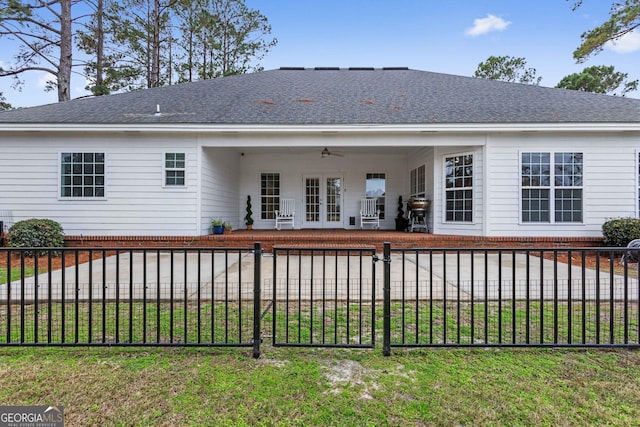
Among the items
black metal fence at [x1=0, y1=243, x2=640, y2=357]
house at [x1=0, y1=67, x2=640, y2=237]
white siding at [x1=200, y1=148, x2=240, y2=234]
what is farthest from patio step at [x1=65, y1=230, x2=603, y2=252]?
black metal fence at [x1=0, y1=243, x2=640, y2=357]

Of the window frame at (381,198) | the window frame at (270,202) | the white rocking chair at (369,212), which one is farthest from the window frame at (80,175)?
the window frame at (381,198)

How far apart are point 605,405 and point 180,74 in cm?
2040

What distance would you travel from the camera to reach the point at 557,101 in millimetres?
9242

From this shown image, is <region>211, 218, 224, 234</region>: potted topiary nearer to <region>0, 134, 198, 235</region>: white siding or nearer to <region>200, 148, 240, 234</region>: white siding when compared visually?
<region>200, 148, 240, 234</region>: white siding

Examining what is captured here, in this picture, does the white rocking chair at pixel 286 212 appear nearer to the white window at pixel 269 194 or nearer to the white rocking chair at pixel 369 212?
the white window at pixel 269 194

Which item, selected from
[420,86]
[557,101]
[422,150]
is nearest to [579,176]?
[557,101]

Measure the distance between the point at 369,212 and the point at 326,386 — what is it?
9.30 m

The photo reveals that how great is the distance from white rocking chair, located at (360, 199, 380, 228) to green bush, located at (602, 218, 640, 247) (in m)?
5.73

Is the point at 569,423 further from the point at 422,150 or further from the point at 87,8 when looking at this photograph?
the point at 87,8

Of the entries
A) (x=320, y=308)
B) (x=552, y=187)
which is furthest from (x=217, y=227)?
(x=552, y=187)

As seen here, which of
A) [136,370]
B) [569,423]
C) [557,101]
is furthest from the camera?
[557,101]

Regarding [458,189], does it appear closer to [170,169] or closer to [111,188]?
[170,169]

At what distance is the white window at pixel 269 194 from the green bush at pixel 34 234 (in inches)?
228

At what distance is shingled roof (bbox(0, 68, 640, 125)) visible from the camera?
809 cm
